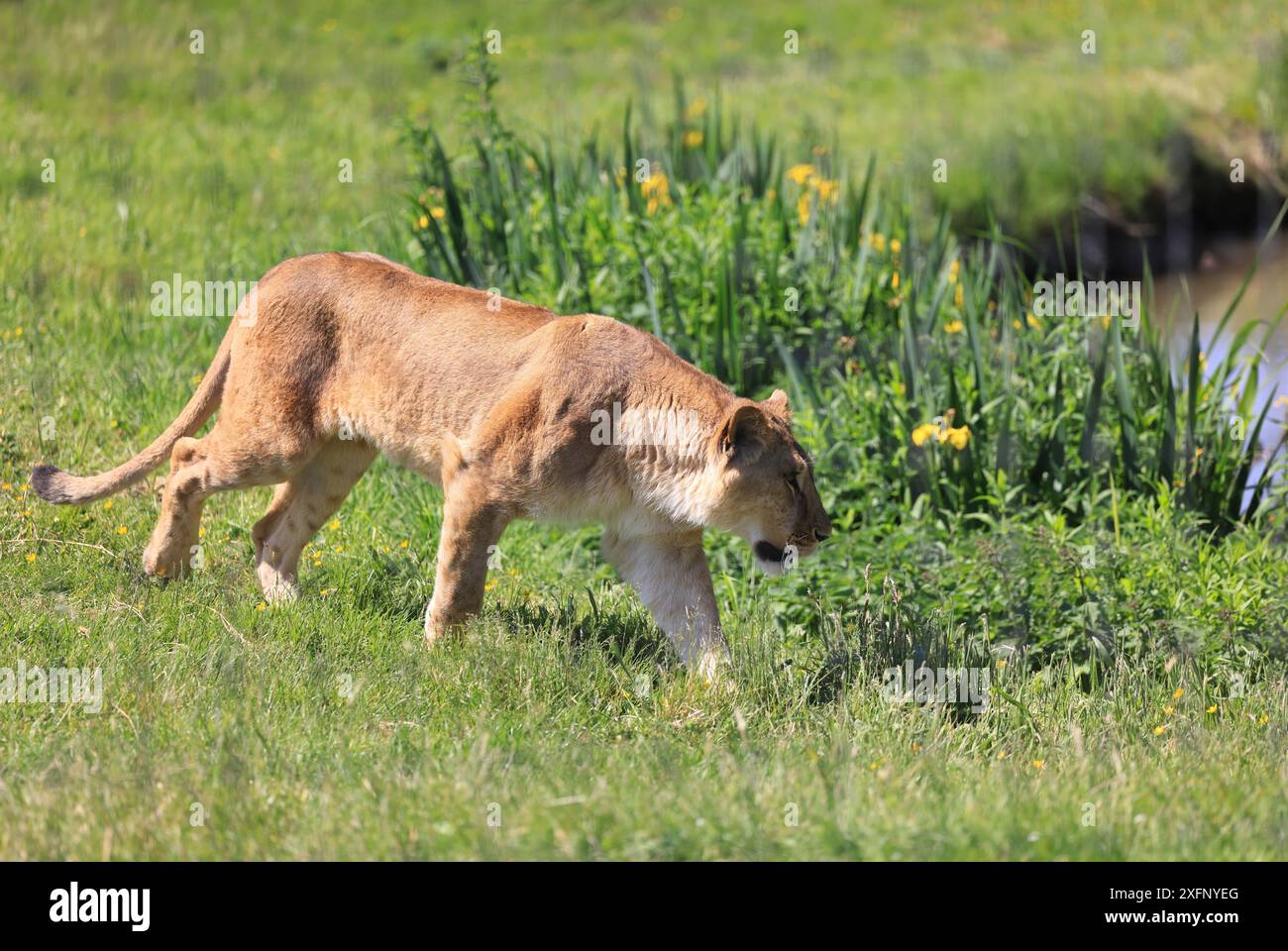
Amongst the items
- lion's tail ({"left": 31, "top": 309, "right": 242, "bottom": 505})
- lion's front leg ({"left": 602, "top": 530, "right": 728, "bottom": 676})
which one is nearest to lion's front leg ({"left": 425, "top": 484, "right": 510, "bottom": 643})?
lion's front leg ({"left": 602, "top": 530, "right": 728, "bottom": 676})

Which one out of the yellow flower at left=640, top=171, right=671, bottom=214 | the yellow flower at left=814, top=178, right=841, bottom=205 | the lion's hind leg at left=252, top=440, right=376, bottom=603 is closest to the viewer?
the lion's hind leg at left=252, top=440, right=376, bottom=603

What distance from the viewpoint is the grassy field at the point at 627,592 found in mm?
4301

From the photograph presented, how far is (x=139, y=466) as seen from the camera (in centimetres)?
639

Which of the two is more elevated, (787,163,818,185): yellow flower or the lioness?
(787,163,818,185): yellow flower

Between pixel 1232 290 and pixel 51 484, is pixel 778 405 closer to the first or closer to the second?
pixel 51 484

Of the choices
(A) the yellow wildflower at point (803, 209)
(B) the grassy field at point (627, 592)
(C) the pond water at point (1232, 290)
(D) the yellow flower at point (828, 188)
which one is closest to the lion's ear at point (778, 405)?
(B) the grassy field at point (627, 592)

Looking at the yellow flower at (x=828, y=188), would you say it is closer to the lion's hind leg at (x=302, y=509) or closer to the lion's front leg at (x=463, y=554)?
the lion's hind leg at (x=302, y=509)

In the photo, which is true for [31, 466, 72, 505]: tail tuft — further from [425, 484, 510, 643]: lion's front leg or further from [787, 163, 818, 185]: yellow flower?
[787, 163, 818, 185]: yellow flower

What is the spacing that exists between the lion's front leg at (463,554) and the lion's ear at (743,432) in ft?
2.93

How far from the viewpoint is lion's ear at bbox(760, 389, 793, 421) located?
19.8 ft

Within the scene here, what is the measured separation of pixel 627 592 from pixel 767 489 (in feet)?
4.75

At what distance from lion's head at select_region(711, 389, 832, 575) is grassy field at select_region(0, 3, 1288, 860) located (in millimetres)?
436

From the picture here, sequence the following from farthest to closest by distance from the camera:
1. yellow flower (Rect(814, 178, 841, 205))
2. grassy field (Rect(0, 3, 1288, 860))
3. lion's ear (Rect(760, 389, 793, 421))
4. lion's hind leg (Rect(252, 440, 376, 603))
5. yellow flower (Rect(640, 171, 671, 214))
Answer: yellow flower (Rect(814, 178, 841, 205)) → yellow flower (Rect(640, 171, 671, 214)) → lion's hind leg (Rect(252, 440, 376, 603)) → lion's ear (Rect(760, 389, 793, 421)) → grassy field (Rect(0, 3, 1288, 860))

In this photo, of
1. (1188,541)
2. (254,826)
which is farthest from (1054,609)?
(254,826)
